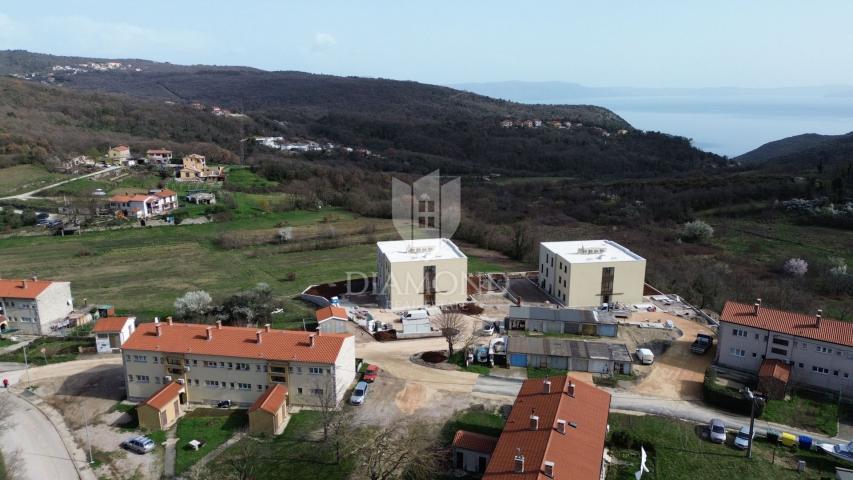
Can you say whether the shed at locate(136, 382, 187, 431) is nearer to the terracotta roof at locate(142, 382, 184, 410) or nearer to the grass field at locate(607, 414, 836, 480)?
the terracotta roof at locate(142, 382, 184, 410)

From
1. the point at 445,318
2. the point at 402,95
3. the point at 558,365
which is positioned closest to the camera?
the point at 558,365

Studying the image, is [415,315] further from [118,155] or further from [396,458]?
[118,155]

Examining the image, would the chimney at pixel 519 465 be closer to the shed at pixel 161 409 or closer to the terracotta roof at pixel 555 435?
the terracotta roof at pixel 555 435

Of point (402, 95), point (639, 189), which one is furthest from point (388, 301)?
point (402, 95)

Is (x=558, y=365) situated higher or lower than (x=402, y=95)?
lower

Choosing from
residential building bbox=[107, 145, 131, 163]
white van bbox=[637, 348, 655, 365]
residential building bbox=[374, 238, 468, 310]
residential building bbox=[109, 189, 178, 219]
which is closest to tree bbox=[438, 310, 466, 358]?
residential building bbox=[374, 238, 468, 310]

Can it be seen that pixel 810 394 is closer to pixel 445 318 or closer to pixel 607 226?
pixel 445 318

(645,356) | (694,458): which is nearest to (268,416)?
(694,458)

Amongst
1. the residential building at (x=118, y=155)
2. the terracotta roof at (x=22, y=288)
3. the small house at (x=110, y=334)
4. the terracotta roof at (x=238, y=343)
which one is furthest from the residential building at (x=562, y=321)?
the residential building at (x=118, y=155)
